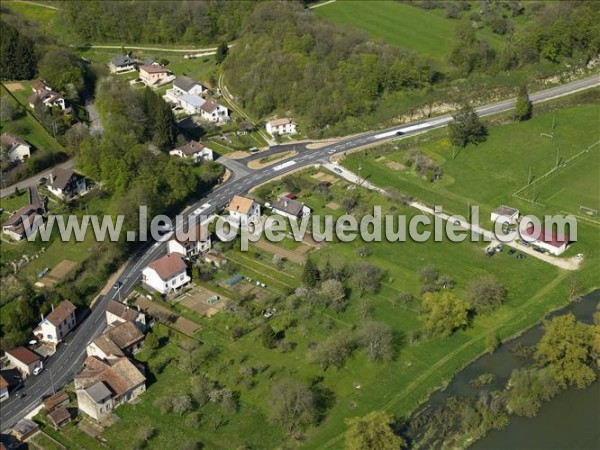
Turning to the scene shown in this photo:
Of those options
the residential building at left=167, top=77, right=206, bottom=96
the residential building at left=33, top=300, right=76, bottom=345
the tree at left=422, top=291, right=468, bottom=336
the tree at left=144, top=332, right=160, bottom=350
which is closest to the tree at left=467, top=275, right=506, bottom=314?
the tree at left=422, top=291, right=468, bottom=336

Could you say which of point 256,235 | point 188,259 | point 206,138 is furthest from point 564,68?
point 188,259

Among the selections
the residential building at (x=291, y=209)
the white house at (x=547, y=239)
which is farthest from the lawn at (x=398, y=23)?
the white house at (x=547, y=239)

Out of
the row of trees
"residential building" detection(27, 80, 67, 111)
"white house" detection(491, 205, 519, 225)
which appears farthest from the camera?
the row of trees

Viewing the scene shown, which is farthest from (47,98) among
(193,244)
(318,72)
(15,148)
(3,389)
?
(3,389)

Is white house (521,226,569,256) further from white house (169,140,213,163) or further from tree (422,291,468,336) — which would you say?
white house (169,140,213,163)

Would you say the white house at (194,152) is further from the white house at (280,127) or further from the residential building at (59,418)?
the residential building at (59,418)

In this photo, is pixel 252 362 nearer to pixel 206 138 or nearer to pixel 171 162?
pixel 171 162
